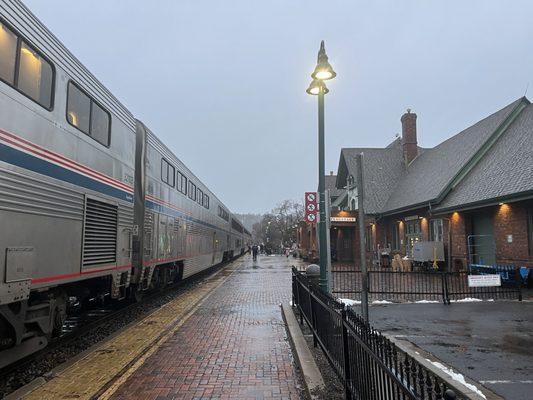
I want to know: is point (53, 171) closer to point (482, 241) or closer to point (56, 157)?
point (56, 157)

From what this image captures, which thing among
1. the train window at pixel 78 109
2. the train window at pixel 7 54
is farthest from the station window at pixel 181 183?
the train window at pixel 7 54

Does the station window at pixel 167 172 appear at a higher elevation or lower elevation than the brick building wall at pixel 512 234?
higher

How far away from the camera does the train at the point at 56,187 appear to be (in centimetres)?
494

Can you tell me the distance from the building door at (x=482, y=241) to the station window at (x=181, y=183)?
1210 cm

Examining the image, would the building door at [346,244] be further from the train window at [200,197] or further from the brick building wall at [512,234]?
the train window at [200,197]

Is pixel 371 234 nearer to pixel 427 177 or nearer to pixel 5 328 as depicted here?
pixel 427 177

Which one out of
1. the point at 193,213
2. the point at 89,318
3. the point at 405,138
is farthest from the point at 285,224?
the point at 89,318

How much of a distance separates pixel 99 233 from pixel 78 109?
1.94 metres

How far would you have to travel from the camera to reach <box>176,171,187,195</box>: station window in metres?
14.0

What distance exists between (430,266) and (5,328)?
1954cm

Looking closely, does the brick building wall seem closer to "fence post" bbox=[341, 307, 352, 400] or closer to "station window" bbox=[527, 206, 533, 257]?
"station window" bbox=[527, 206, 533, 257]

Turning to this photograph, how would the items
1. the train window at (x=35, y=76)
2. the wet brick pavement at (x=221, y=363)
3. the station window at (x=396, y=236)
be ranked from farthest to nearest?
the station window at (x=396, y=236) → the train window at (x=35, y=76) → the wet brick pavement at (x=221, y=363)

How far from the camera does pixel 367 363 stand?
3.71 meters

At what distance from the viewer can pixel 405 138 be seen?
3341 centimetres
